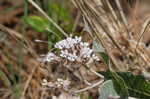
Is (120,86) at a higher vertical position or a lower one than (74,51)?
lower

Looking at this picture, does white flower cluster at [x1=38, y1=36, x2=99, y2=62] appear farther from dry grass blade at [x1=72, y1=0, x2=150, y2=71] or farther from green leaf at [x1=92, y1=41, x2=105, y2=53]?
dry grass blade at [x1=72, y1=0, x2=150, y2=71]

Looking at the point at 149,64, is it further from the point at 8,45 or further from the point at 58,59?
the point at 8,45

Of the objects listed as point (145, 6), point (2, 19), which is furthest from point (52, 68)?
point (145, 6)

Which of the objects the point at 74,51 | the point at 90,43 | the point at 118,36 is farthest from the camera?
the point at 118,36

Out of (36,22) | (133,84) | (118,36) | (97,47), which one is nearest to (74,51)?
(97,47)

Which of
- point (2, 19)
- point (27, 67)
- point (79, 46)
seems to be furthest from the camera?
point (2, 19)

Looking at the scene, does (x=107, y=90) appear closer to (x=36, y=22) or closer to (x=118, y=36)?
(x=118, y=36)
